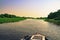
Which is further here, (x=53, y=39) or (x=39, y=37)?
(x=53, y=39)

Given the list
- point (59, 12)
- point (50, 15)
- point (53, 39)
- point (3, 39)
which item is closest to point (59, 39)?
point (53, 39)

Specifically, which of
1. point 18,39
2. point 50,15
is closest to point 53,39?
point 18,39

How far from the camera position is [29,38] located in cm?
1761

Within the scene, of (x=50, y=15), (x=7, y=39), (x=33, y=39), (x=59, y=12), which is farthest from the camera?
(x=50, y=15)

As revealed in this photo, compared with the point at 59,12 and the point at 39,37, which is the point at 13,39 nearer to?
the point at 39,37

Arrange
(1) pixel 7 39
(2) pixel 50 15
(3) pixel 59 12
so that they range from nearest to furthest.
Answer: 1. (1) pixel 7 39
2. (3) pixel 59 12
3. (2) pixel 50 15

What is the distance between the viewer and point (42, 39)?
17.0m

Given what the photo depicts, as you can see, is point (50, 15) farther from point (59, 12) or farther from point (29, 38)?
point (29, 38)

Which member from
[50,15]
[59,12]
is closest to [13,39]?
[59,12]

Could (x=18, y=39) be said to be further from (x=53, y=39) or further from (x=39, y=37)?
(x=39, y=37)

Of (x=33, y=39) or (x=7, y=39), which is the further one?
(x=7, y=39)

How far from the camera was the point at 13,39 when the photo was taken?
2284 cm

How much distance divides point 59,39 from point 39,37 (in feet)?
22.4

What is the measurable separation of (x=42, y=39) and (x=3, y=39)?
7028mm
